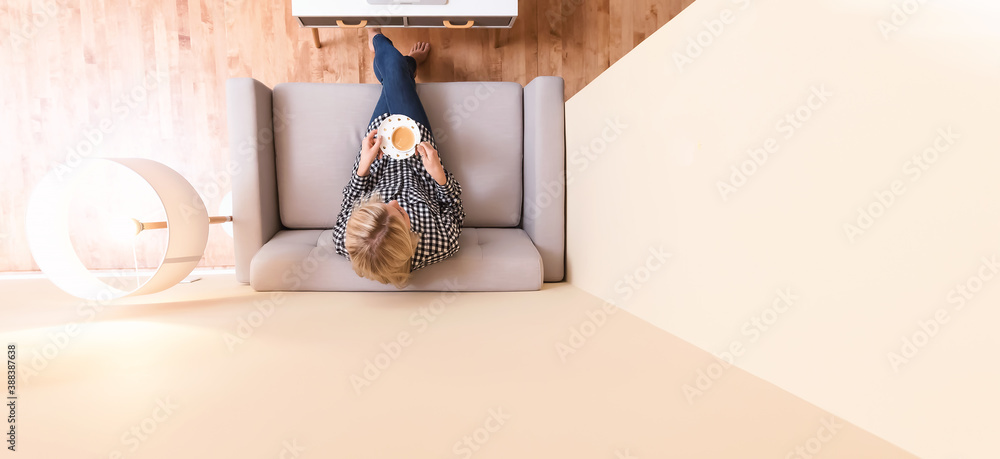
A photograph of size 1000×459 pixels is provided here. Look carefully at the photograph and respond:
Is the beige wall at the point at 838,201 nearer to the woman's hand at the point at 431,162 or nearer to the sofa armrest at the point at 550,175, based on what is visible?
the sofa armrest at the point at 550,175

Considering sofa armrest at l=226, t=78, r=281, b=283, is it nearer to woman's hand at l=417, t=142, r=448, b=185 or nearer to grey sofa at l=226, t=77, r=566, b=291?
grey sofa at l=226, t=77, r=566, b=291

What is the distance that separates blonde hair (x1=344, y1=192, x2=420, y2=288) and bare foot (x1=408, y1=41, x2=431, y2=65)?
52.1 inches

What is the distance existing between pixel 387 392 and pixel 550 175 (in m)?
1.23

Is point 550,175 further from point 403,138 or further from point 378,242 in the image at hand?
point 378,242

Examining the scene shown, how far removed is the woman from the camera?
163 centimetres

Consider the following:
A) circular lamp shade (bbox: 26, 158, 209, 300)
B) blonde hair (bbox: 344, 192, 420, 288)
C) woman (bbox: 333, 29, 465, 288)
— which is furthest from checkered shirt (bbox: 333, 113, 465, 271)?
circular lamp shade (bbox: 26, 158, 209, 300)

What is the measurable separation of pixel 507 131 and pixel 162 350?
1.44 metres

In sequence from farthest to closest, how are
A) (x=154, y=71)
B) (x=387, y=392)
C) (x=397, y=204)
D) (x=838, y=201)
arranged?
(x=154, y=71), (x=397, y=204), (x=387, y=392), (x=838, y=201)

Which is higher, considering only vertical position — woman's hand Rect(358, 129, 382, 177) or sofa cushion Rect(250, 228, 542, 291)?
woman's hand Rect(358, 129, 382, 177)

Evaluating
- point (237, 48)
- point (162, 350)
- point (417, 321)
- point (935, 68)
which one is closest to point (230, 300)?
point (162, 350)

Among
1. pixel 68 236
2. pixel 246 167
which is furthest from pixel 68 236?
pixel 246 167

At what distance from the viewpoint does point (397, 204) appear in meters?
1.74

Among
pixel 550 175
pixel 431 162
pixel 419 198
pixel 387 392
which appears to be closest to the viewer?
pixel 387 392

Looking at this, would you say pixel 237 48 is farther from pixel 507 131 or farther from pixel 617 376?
pixel 617 376
